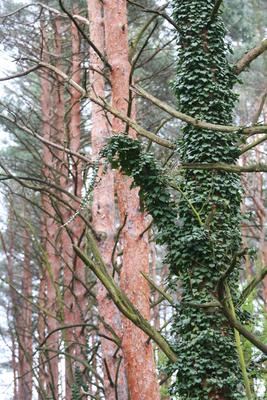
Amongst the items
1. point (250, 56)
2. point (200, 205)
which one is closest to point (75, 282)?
point (200, 205)

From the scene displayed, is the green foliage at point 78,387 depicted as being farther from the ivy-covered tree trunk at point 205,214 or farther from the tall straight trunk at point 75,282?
the ivy-covered tree trunk at point 205,214

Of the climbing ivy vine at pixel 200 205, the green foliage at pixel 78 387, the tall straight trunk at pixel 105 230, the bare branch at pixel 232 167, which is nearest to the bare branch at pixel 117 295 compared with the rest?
the climbing ivy vine at pixel 200 205

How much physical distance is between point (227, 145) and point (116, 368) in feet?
8.22

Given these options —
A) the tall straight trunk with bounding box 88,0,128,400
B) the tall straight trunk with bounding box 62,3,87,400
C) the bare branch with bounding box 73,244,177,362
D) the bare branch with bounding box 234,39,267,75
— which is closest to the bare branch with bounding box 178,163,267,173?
the bare branch with bounding box 73,244,177,362

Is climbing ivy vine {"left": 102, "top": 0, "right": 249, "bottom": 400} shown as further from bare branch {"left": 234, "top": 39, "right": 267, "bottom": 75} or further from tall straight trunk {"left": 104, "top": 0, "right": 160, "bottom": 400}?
tall straight trunk {"left": 104, "top": 0, "right": 160, "bottom": 400}

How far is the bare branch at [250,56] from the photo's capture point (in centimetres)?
399

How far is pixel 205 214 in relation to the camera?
3.91 metres

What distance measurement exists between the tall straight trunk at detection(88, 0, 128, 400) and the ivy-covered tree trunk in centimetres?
119

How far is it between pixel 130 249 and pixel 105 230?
0.58 m

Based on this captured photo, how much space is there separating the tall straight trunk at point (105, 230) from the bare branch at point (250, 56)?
56.6 inches

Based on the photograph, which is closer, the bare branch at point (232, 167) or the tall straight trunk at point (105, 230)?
the bare branch at point (232, 167)

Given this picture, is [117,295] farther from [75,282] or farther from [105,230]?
[75,282]

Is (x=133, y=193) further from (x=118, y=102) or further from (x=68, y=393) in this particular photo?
(x=68, y=393)

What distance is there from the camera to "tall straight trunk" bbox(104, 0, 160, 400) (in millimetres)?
4973
